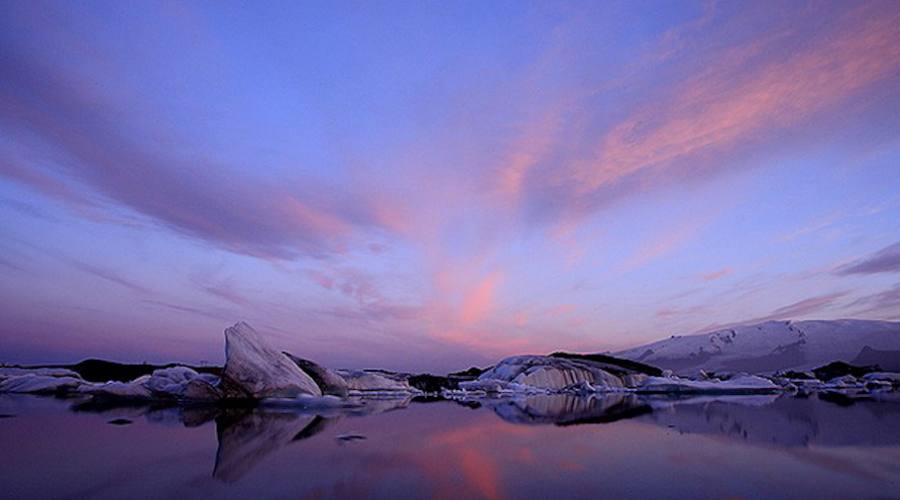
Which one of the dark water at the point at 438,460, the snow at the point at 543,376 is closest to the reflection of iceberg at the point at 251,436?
the dark water at the point at 438,460

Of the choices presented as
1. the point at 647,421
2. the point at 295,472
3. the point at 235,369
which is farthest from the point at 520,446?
the point at 235,369

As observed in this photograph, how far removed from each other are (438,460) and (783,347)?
99720 mm

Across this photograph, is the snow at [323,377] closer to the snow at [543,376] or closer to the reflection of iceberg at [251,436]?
the reflection of iceberg at [251,436]

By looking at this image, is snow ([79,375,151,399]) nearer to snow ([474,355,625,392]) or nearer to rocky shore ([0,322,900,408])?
rocky shore ([0,322,900,408])

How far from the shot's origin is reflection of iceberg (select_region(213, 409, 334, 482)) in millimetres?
4867

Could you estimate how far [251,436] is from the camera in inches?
285

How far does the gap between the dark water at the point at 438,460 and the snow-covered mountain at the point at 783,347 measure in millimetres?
86556

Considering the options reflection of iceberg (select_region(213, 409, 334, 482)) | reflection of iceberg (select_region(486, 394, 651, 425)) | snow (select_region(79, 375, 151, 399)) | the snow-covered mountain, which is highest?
the snow-covered mountain

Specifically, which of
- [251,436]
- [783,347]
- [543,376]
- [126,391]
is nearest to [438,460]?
[251,436]

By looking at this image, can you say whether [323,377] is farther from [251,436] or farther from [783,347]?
[783,347]

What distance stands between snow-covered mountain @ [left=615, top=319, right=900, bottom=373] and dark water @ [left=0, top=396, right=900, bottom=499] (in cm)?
8656

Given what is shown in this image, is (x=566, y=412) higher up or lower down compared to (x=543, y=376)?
lower down

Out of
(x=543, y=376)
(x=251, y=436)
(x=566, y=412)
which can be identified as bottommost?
(x=566, y=412)

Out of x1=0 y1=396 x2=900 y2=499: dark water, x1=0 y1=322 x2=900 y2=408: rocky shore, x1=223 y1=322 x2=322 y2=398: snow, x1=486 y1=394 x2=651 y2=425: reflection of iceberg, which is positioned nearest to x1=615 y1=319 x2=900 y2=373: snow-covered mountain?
x1=0 y1=322 x2=900 y2=408: rocky shore
